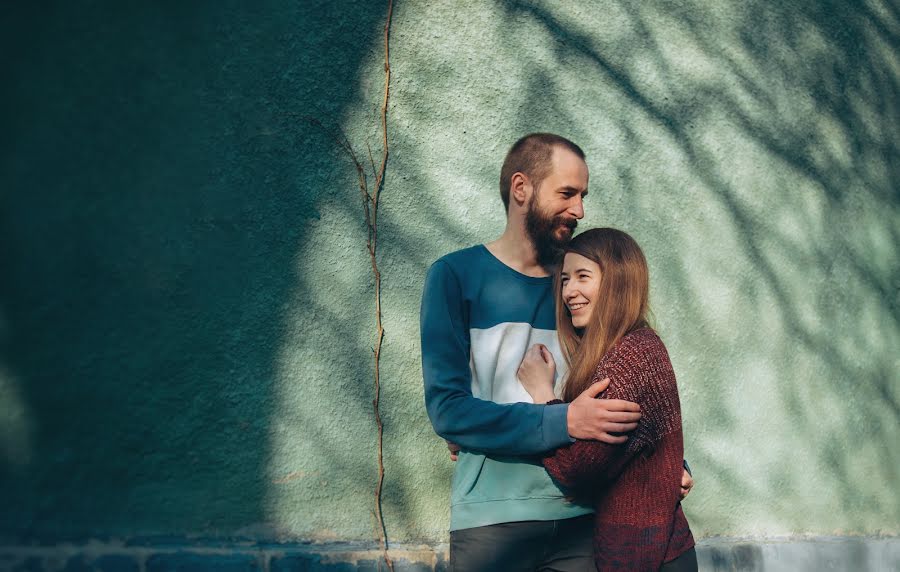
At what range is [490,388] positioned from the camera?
255 cm

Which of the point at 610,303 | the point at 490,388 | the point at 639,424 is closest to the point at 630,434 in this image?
the point at 639,424

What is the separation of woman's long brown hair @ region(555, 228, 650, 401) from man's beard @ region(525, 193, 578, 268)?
7.6 inches

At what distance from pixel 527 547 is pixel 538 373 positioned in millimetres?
531

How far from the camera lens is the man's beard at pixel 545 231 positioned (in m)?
2.65

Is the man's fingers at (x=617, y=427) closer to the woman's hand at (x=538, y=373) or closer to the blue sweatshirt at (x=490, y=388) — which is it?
the blue sweatshirt at (x=490, y=388)

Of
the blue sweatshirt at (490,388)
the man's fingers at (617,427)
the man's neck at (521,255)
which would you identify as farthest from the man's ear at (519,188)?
the man's fingers at (617,427)

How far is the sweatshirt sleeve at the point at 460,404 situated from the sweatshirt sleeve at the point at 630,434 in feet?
0.22

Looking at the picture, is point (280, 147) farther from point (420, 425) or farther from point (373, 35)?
point (420, 425)

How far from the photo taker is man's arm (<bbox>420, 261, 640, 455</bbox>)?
7.19 feet

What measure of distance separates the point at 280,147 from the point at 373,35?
64 cm

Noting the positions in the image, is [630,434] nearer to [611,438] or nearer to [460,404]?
[611,438]

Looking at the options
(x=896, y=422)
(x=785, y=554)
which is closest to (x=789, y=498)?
(x=785, y=554)

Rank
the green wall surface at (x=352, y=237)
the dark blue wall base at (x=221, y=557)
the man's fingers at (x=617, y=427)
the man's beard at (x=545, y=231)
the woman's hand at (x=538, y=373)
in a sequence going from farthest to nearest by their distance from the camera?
1. the green wall surface at (x=352, y=237)
2. the dark blue wall base at (x=221, y=557)
3. the man's beard at (x=545, y=231)
4. the woman's hand at (x=538, y=373)
5. the man's fingers at (x=617, y=427)

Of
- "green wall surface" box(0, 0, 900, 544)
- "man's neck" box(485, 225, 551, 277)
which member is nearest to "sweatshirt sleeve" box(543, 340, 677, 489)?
"man's neck" box(485, 225, 551, 277)
